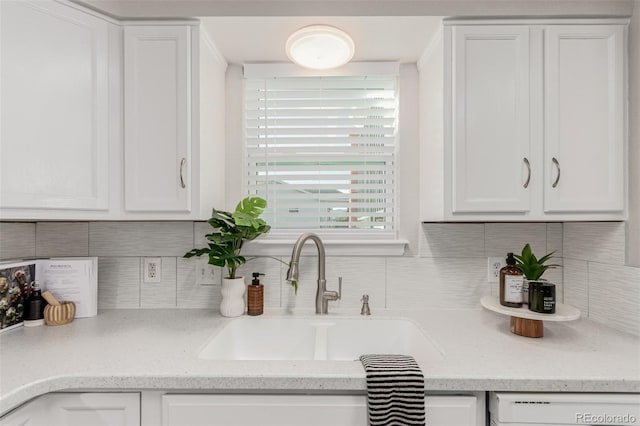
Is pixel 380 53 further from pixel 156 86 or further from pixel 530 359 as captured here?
pixel 530 359

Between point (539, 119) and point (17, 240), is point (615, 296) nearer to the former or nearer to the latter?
point (539, 119)

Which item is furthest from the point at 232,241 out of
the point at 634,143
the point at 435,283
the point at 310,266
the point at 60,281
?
the point at 634,143

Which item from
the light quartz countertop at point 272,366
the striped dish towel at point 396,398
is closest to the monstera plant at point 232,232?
the light quartz countertop at point 272,366

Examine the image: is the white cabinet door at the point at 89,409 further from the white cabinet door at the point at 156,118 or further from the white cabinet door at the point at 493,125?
the white cabinet door at the point at 493,125

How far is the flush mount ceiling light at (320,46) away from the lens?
1.39 m

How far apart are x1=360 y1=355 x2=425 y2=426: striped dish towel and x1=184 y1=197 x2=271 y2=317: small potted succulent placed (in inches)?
30.2

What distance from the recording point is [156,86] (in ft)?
4.49

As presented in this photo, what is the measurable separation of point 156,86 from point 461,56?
4.02ft

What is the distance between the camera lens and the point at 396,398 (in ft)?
3.11

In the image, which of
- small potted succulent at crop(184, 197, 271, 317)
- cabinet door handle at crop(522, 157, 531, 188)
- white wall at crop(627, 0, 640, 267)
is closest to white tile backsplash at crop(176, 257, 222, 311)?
small potted succulent at crop(184, 197, 271, 317)

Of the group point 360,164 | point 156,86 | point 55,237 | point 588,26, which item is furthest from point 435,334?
point 55,237

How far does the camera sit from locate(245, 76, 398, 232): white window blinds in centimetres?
174

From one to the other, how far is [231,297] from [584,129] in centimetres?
161

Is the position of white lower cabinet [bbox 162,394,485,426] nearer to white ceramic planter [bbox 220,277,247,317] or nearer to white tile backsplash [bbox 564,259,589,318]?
white ceramic planter [bbox 220,277,247,317]
